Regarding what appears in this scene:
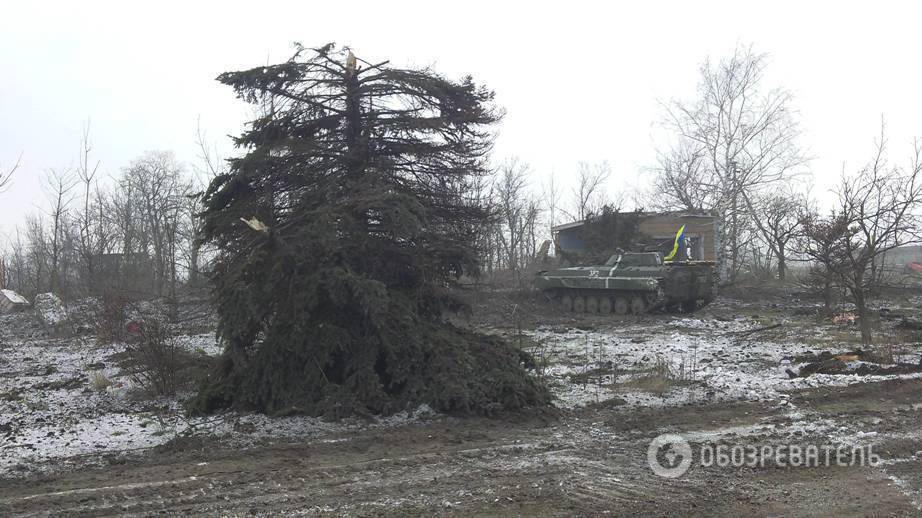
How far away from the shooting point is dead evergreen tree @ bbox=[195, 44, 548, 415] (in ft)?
24.7

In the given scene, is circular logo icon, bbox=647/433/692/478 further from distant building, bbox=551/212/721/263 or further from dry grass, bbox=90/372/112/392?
distant building, bbox=551/212/721/263

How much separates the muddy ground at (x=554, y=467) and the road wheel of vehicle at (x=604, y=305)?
50.3 ft

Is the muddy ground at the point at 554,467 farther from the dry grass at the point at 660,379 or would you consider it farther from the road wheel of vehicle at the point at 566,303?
the road wheel of vehicle at the point at 566,303

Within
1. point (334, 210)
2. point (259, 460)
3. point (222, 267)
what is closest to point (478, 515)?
point (259, 460)

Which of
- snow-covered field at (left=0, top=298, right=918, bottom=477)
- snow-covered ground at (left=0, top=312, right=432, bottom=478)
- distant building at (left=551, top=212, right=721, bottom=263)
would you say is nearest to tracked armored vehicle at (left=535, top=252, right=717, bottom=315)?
distant building at (left=551, top=212, right=721, bottom=263)

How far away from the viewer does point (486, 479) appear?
5348 mm

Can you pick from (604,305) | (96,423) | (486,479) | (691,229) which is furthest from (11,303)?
(691,229)

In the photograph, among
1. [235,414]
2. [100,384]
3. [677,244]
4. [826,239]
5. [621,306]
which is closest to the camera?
[235,414]

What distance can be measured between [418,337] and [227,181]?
9.89ft

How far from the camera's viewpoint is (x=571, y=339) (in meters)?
16.1

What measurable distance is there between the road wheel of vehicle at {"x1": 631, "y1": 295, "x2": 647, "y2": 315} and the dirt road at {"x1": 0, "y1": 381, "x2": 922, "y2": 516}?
16.6 m

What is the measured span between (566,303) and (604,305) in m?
1.72

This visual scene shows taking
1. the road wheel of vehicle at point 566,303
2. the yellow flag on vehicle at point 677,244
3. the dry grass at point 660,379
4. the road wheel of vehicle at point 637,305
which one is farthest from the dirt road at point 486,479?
the yellow flag on vehicle at point 677,244

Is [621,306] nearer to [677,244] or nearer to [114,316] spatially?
[677,244]
